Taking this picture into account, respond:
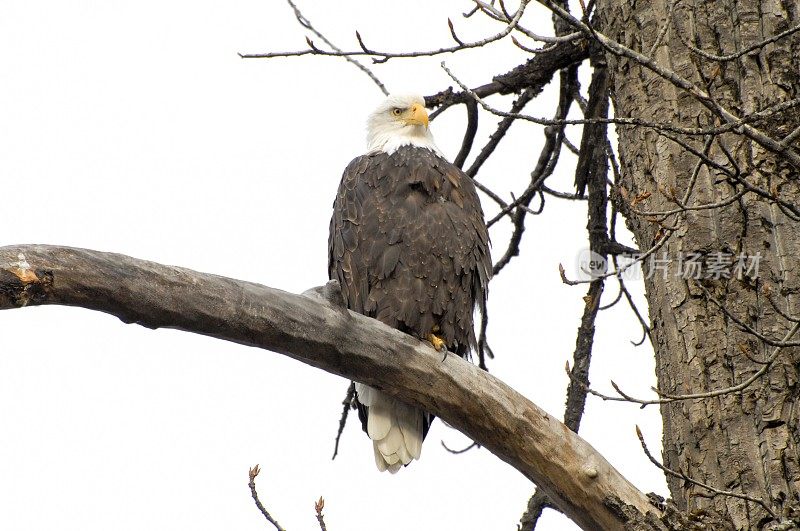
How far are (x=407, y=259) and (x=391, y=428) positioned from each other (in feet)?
2.60

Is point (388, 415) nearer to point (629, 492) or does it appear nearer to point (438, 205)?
point (438, 205)

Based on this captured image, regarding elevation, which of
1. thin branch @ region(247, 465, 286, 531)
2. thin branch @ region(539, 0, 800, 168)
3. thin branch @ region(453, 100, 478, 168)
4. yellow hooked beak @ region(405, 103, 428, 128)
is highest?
yellow hooked beak @ region(405, 103, 428, 128)

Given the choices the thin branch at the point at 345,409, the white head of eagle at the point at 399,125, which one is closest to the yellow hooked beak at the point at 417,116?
the white head of eagle at the point at 399,125

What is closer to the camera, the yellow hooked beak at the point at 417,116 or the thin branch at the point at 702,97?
the thin branch at the point at 702,97

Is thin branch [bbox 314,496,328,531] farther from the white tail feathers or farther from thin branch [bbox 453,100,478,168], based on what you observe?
thin branch [bbox 453,100,478,168]

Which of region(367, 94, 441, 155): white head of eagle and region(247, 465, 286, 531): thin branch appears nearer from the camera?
region(247, 465, 286, 531): thin branch

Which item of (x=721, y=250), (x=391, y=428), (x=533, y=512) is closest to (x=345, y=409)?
(x=391, y=428)

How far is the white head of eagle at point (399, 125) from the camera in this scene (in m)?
5.21

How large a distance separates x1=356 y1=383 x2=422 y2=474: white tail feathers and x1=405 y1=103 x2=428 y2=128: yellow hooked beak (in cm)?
148

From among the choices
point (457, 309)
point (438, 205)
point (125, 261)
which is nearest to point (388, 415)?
point (457, 309)

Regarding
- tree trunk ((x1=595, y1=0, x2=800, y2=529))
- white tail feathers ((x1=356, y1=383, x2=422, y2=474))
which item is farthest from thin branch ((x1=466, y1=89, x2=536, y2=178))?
white tail feathers ((x1=356, y1=383, x2=422, y2=474))

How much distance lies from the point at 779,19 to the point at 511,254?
194 centimetres

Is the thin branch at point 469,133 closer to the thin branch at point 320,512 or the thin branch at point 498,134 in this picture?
the thin branch at point 498,134

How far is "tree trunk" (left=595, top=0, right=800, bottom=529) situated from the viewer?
3238mm
